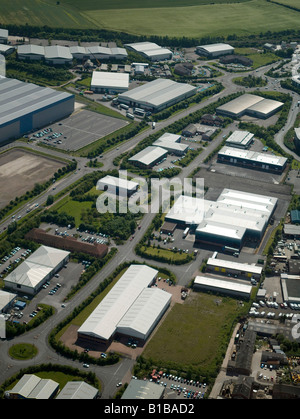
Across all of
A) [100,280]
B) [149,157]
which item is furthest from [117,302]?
[149,157]

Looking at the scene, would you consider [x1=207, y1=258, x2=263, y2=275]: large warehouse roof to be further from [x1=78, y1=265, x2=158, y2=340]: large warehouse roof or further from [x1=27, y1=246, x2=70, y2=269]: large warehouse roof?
[x1=27, y1=246, x2=70, y2=269]: large warehouse roof

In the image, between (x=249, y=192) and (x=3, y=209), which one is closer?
(x=3, y=209)

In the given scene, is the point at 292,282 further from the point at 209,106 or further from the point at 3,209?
the point at 209,106

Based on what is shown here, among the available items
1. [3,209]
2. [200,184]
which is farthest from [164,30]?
[3,209]

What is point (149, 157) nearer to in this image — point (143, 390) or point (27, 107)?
point (27, 107)

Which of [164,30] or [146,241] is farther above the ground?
[164,30]

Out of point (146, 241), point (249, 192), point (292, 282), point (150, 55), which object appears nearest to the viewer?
point (292, 282)
